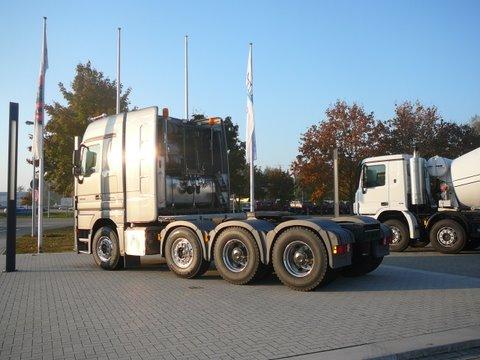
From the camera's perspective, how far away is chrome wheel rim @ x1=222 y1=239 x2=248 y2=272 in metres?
9.91

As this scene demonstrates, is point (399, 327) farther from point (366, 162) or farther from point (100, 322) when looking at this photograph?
point (366, 162)

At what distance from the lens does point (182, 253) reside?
10.7 meters

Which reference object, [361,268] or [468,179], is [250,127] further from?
[361,268]

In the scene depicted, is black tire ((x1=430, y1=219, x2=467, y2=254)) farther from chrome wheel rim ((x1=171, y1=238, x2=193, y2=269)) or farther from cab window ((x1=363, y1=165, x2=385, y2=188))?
chrome wheel rim ((x1=171, y1=238, x2=193, y2=269))

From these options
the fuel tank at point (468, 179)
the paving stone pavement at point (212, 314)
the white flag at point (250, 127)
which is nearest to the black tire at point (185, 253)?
the paving stone pavement at point (212, 314)

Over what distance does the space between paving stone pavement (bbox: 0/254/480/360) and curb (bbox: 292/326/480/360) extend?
0.20 meters

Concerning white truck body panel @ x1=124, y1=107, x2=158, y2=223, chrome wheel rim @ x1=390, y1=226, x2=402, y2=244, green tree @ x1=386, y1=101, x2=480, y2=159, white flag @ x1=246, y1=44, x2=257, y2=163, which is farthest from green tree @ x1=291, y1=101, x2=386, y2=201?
white truck body panel @ x1=124, y1=107, x2=158, y2=223

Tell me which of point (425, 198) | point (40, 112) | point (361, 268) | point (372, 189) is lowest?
point (361, 268)

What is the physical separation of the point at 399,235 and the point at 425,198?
4.60ft

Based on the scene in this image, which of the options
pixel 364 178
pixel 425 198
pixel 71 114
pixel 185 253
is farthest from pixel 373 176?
pixel 71 114

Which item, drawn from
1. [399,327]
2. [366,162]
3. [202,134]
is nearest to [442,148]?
[366,162]

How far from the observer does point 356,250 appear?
33.1ft

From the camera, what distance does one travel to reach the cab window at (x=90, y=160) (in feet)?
40.7

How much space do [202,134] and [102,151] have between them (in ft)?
7.75
